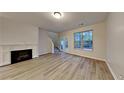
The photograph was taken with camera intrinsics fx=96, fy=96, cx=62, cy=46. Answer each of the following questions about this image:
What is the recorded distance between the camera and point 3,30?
4.54 m

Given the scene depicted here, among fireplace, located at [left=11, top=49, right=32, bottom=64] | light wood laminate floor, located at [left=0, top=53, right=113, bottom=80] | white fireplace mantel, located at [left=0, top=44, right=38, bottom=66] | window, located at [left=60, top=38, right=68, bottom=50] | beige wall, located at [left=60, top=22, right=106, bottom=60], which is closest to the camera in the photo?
light wood laminate floor, located at [left=0, top=53, right=113, bottom=80]

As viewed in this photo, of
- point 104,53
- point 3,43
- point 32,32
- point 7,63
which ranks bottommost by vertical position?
point 7,63

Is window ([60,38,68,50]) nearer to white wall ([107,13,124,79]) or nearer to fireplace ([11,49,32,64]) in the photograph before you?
fireplace ([11,49,32,64])

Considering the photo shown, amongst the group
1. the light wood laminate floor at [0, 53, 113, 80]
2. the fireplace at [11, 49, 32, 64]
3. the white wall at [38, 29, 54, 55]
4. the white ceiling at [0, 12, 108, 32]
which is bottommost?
the light wood laminate floor at [0, 53, 113, 80]

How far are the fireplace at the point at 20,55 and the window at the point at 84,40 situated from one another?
12.6 ft

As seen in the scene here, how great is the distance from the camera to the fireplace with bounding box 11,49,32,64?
5116 millimetres

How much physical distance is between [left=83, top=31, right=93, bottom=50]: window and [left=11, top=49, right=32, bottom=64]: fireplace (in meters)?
4.02

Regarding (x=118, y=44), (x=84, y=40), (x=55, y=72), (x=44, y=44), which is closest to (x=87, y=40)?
(x=84, y=40)

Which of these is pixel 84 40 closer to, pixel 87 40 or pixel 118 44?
pixel 87 40

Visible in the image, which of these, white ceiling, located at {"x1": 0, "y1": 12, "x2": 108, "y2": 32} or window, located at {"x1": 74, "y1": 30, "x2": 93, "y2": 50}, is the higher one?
white ceiling, located at {"x1": 0, "y1": 12, "x2": 108, "y2": 32}

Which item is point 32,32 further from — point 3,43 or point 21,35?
point 3,43

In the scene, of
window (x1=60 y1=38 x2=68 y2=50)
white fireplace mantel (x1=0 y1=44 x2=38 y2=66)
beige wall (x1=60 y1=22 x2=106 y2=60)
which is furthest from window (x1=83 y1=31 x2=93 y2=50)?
white fireplace mantel (x1=0 y1=44 x2=38 y2=66)
